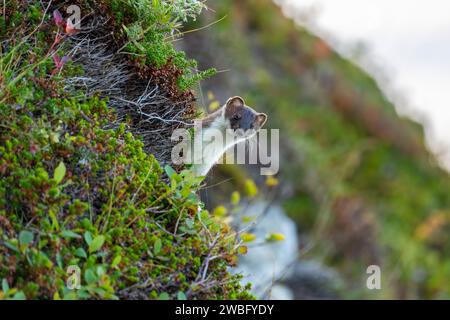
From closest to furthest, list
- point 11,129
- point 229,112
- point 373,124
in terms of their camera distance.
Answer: point 11,129 < point 229,112 < point 373,124

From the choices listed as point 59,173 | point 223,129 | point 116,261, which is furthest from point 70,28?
point 223,129

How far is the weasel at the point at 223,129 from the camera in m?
5.29

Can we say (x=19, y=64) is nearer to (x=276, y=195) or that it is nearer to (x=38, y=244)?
(x=38, y=244)

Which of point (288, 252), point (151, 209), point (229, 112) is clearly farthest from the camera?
point (288, 252)

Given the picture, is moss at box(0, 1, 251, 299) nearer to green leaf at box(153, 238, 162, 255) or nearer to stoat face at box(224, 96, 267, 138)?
green leaf at box(153, 238, 162, 255)

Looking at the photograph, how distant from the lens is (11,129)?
11.6ft

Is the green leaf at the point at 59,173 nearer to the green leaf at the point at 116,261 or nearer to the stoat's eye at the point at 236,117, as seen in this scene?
the green leaf at the point at 116,261

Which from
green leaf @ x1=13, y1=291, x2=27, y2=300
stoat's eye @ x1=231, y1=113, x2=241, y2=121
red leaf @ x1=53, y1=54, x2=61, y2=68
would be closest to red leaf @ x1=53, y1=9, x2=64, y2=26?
red leaf @ x1=53, y1=54, x2=61, y2=68

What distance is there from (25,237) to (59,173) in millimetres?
352

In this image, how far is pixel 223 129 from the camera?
18.7ft

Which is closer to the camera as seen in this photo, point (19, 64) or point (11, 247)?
point (11, 247)

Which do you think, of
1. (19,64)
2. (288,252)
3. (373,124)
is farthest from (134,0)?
(373,124)
